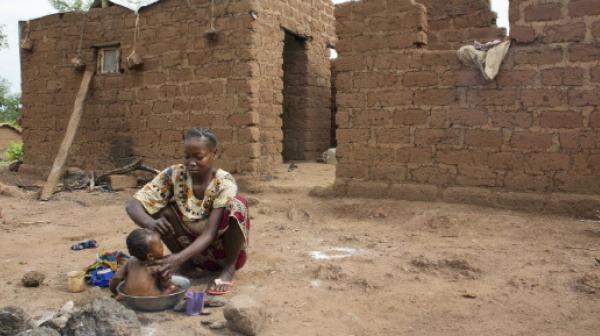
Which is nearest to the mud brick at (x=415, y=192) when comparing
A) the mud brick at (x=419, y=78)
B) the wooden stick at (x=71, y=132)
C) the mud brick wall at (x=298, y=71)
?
the mud brick at (x=419, y=78)

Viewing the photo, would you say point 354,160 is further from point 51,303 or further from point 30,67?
point 30,67

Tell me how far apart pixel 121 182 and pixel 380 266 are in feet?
16.6

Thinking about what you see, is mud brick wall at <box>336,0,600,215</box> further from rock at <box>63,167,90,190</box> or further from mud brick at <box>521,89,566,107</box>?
rock at <box>63,167,90,190</box>

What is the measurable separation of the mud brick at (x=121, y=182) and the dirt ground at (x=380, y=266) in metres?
1.13

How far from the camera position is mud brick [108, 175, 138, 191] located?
7.79 meters

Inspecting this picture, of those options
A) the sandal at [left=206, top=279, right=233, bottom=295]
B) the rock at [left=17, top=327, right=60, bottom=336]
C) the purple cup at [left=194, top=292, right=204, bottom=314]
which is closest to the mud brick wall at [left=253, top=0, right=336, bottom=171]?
the sandal at [left=206, top=279, right=233, bottom=295]

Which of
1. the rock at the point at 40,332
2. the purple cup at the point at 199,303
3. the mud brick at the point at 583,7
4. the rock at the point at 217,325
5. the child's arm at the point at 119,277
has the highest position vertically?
the mud brick at the point at 583,7

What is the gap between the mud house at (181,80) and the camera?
7.09m

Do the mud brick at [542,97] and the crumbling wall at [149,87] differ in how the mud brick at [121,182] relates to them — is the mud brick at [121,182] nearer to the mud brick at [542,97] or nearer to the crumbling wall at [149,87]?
the crumbling wall at [149,87]

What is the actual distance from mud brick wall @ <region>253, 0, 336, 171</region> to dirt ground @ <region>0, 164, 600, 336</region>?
1.49 metres

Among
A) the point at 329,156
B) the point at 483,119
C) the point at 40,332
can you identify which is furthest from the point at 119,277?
the point at 329,156

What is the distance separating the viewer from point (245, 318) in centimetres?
266

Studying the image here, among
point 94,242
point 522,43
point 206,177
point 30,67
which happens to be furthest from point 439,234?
point 30,67

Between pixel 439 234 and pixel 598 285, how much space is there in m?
1.75
